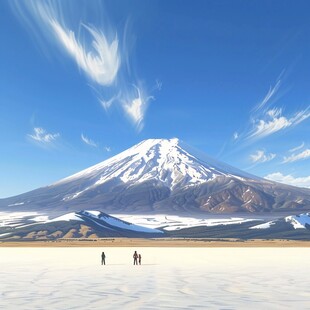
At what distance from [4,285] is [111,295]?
26.8ft

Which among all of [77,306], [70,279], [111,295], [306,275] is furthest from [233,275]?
[77,306]

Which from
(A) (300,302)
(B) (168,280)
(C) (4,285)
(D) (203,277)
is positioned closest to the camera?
(A) (300,302)

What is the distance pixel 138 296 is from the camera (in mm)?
25094

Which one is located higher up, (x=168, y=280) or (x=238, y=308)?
(x=168, y=280)

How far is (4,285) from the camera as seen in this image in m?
30.1

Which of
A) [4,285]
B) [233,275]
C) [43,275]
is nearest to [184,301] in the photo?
[4,285]

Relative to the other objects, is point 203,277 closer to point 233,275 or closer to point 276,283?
point 233,275

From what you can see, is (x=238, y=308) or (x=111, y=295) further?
(x=111, y=295)

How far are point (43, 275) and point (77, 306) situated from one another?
56.0ft

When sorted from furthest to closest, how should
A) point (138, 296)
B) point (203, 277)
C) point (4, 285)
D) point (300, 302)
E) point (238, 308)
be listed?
point (203, 277) < point (4, 285) < point (138, 296) < point (300, 302) < point (238, 308)

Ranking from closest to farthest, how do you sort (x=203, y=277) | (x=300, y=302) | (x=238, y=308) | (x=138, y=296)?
(x=238, y=308)
(x=300, y=302)
(x=138, y=296)
(x=203, y=277)

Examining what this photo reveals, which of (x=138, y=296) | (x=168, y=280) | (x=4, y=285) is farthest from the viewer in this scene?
(x=168, y=280)

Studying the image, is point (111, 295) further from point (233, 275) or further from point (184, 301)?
point (233, 275)

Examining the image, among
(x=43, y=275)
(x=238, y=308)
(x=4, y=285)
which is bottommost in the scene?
(x=238, y=308)
